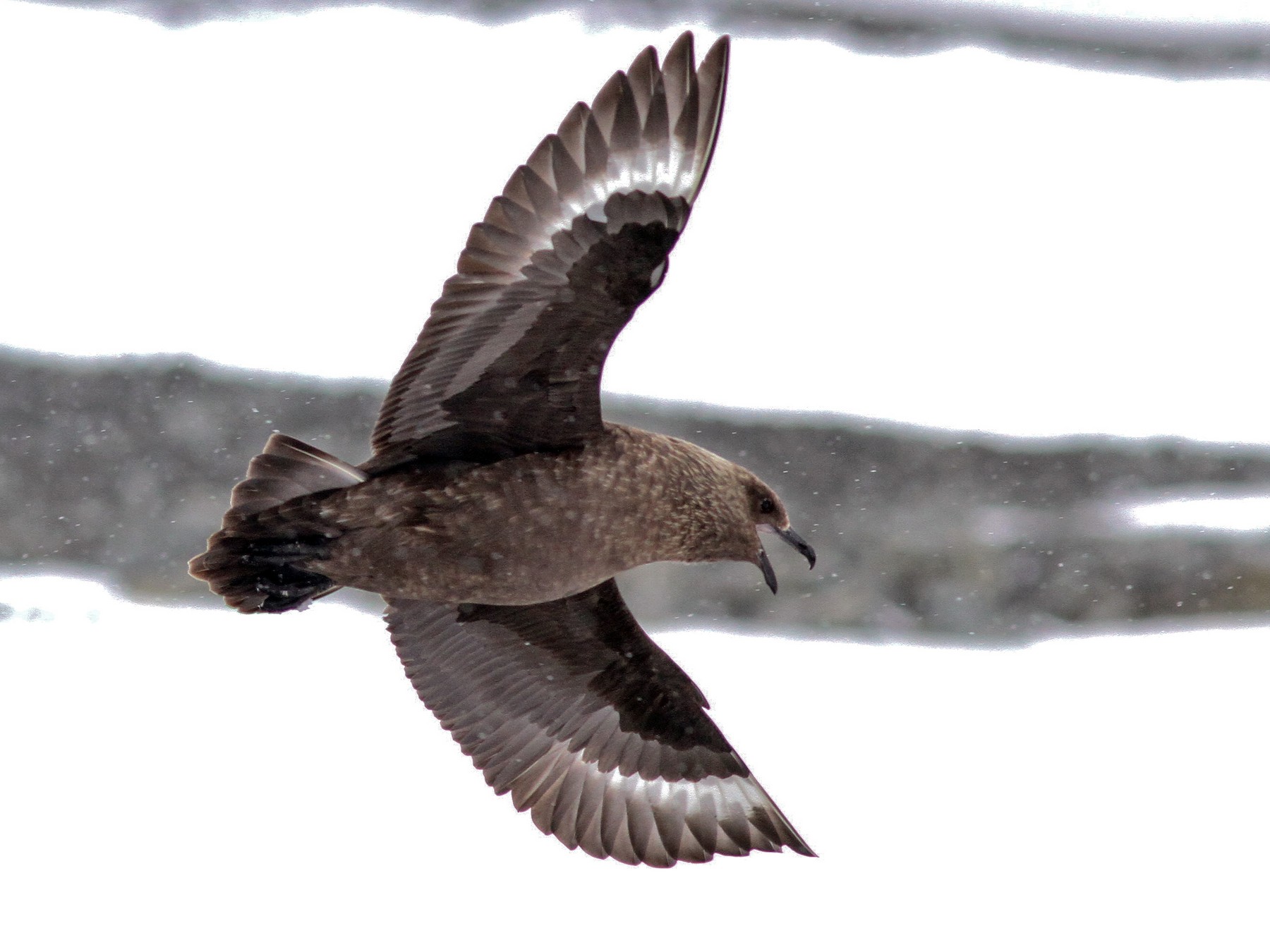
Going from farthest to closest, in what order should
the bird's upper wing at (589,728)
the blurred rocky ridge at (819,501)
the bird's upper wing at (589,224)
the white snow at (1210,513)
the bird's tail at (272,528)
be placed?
the white snow at (1210,513)
the blurred rocky ridge at (819,501)
the bird's upper wing at (589,728)
the bird's tail at (272,528)
the bird's upper wing at (589,224)

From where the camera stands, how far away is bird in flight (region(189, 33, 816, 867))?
2.91 m

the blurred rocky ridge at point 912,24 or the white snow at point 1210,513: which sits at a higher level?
the blurred rocky ridge at point 912,24

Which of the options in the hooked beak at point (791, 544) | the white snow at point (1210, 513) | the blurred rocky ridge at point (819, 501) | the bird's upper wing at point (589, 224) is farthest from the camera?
the white snow at point (1210, 513)

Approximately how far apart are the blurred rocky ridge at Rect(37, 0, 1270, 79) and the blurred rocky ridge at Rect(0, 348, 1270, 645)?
1433mm

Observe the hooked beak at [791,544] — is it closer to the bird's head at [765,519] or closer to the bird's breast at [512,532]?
the bird's head at [765,519]

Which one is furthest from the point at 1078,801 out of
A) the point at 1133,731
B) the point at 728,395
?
the point at 728,395

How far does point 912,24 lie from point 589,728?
12.4ft

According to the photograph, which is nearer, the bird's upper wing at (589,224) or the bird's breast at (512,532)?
the bird's upper wing at (589,224)

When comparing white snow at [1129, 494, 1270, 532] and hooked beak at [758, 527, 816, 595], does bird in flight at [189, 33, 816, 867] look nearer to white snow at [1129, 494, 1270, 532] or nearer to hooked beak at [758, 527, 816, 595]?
hooked beak at [758, 527, 816, 595]

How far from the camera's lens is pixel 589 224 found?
115 inches

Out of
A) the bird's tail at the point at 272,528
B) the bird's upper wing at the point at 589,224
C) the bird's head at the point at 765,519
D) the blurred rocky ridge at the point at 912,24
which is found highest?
the blurred rocky ridge at the point at 912,24

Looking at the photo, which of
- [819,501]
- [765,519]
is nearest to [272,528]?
[765,519]

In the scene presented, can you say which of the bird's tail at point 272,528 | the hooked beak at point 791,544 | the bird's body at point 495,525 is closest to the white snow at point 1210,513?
the hooked beak at point 791,544

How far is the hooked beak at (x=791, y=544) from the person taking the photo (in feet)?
11.0
